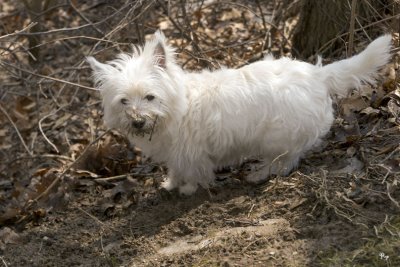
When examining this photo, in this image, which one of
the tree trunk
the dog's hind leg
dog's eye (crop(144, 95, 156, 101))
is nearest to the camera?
dog's eye (crop(144, 95, 156, 101))

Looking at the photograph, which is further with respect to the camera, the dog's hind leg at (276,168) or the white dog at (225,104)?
the dog's hind leg at (276,168)

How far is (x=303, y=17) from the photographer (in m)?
6.80

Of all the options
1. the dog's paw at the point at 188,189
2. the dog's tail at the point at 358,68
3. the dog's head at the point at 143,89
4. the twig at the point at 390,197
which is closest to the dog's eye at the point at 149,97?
the dog's head at the point at 143,89

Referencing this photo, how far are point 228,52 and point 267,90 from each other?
2.17 metres

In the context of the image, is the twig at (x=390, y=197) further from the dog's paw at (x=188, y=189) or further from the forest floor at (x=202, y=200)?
the dog's paw at (x=188, y=189)

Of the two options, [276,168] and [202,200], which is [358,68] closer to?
[276,168]

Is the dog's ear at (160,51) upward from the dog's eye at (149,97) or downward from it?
upward

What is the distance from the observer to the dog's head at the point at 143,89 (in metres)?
4.78

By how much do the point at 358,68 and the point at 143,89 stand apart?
164 centimetres

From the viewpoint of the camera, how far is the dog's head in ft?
15.7

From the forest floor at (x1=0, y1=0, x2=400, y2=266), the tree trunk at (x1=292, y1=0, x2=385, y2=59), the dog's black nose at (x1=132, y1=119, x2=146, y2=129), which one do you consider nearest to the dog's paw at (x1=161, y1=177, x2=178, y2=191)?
the forest floor at (x1=0, y1=0, x2=400, y2=266)

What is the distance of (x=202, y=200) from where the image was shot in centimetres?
509

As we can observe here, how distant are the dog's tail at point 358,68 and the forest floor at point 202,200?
482mm

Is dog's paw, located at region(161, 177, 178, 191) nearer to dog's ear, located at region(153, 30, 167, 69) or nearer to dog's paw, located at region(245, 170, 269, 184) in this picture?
dog's paw, located at region(245, 170, 269, 184)
